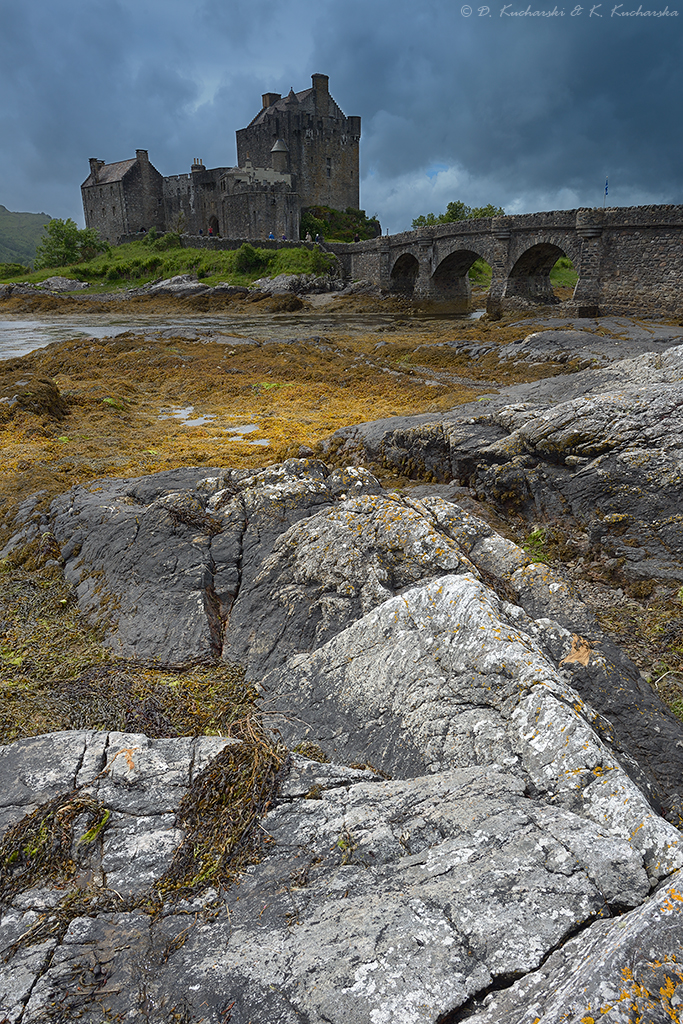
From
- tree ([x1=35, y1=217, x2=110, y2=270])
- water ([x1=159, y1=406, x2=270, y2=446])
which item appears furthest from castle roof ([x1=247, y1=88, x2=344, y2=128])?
water ([x1=159, y1=406, x2=270, y2=446])

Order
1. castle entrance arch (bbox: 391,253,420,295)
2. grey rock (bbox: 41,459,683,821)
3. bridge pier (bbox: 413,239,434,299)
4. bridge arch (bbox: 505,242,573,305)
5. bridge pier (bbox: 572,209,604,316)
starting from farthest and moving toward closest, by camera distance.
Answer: castle entrance arch (bbox: 391,253,420,295) → bridge pier (bbox: 413,239,434,299) → bridge arch (bbox: 505,242,573,305) → bridge pier (bbox: 572,209,604,316) → grey rock (bbox: 41,459,683,821)

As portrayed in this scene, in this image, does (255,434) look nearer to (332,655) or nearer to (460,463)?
(460,463)

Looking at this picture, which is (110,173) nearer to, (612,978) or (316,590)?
(316,590)

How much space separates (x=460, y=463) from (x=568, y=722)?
5.73 meters

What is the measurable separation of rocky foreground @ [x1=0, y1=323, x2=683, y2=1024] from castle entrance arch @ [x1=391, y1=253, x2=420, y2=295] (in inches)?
2095

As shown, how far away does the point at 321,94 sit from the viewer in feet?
246

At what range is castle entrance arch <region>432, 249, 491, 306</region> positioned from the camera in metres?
46.4

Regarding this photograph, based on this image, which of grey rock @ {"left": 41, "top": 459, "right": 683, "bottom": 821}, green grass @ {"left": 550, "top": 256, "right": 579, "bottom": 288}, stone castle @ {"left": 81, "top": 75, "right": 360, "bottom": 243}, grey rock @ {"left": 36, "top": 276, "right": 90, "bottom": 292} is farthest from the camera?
stone castle @ {"left": 81, "top": 75, "right": 360, "bottom": 243}

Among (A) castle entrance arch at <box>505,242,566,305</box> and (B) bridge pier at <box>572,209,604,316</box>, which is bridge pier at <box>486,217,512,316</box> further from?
(B) bridge pier at <box>572,209,604,316</box>

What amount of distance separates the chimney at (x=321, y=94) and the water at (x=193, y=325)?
4530cm

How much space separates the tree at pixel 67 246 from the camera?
73938mm

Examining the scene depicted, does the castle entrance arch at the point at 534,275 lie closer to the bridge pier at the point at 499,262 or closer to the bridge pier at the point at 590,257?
the bridge pier at the point at 499,262

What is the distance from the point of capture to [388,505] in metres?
5.91

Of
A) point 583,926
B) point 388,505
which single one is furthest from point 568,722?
point 388,505
